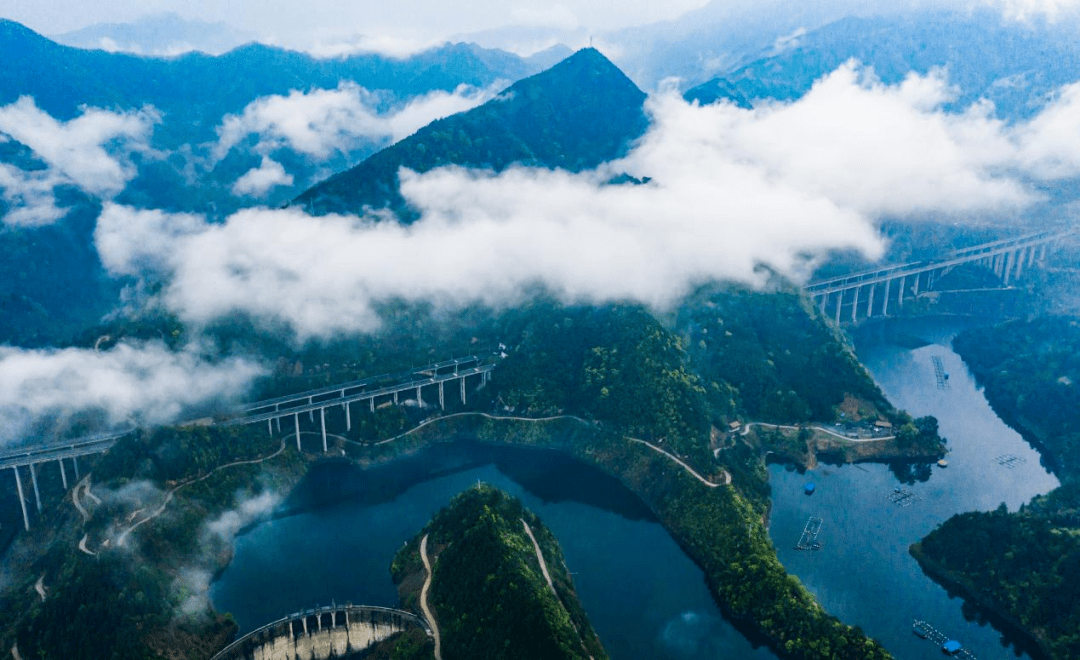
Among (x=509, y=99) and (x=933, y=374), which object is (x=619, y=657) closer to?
(x=933, y=374)

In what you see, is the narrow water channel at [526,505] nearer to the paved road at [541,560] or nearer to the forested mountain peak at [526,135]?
the paved road at [541,560]

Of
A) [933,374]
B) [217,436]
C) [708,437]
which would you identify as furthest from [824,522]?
[217,436]

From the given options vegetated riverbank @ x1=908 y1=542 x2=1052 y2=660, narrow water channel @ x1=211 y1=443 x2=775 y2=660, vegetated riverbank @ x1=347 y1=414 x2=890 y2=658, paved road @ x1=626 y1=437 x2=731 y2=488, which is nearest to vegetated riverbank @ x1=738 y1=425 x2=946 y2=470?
paved road @ x1=626 y1=437 x2=731 y2=488

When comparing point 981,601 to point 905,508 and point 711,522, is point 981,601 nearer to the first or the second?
point 905,508

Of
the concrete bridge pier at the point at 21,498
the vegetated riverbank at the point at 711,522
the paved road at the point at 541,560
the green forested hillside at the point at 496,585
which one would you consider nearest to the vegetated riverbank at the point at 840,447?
the vegetated riverbank at the point at 711,522

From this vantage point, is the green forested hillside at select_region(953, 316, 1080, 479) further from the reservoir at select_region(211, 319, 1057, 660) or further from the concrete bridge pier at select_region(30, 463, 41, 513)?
the concrete bridge pier at select_region(30, 463, 41, 513)

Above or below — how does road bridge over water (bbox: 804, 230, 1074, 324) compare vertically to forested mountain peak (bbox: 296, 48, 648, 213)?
below
